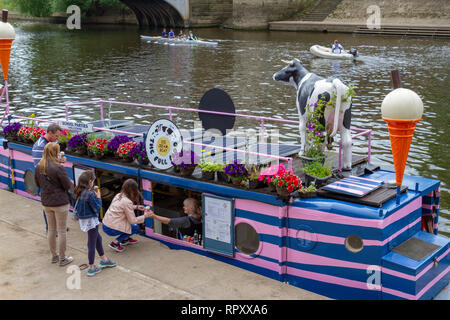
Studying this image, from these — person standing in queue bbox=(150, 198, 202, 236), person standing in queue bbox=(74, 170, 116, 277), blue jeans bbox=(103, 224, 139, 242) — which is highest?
person standing in queue bbox=(74, 170, 116, 277)

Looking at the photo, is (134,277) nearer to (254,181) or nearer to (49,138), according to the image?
(254,181)

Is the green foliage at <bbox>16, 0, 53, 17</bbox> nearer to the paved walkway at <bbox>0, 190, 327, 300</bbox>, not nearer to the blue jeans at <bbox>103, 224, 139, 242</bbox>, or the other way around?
the paved walkway at <bbox>0, 190, 327, 300</bbox>

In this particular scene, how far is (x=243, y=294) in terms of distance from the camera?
8.32 meters

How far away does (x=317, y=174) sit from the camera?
8.99 metres

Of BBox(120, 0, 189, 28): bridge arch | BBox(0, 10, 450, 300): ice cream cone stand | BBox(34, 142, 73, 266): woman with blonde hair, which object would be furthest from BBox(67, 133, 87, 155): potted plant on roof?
BBox(120, 0, 189, 28): bridge arch

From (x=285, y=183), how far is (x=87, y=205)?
318cm

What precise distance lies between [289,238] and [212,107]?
436 cm

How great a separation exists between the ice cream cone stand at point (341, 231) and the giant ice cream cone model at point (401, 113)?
0.01 meters

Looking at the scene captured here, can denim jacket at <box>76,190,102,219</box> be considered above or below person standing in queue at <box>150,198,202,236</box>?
above

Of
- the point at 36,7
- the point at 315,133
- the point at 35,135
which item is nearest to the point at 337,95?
the point at 315,133

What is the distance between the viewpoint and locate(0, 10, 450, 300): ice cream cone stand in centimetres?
765

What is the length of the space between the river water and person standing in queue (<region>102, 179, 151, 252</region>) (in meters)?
7.76
